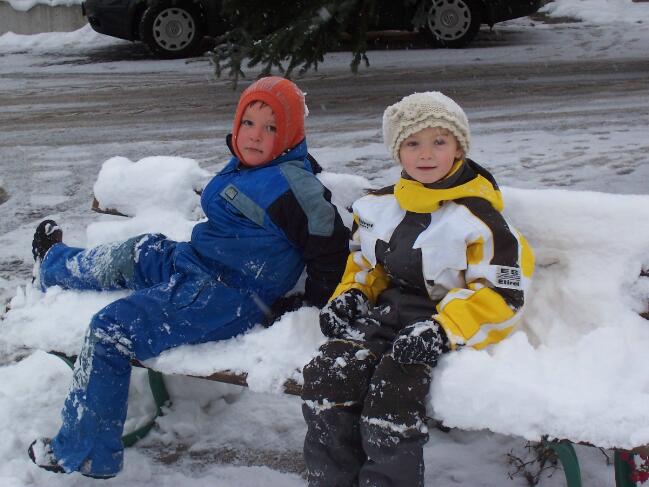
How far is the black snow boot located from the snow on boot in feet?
3.32

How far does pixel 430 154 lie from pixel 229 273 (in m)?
0.88

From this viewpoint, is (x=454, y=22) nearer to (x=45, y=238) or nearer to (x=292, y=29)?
(x=292, y=29)

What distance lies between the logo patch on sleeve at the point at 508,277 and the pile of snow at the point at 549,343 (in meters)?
0.18

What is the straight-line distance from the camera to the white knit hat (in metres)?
2.64

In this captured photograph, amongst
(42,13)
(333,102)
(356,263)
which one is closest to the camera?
(356,263)

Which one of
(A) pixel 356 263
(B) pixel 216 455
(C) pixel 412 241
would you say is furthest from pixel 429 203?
(B) pixel 216 455

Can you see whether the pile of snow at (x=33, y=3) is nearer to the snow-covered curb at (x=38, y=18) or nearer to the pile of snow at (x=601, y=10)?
the snow-covered curb at (x=38, y=18)

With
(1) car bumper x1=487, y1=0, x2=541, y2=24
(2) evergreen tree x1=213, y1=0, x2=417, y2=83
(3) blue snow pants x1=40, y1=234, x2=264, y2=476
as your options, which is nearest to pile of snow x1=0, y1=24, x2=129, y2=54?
(1) car bumper x1=487, y1=0, x2=541, y2=24

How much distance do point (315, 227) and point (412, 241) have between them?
408 millimetres

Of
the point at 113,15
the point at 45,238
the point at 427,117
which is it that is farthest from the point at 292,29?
the point at 113,15

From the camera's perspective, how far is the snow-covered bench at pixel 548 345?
90.7 inches

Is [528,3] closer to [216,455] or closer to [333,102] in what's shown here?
[333,102]

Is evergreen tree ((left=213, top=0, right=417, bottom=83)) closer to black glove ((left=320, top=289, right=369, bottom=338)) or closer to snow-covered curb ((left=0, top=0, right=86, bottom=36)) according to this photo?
black glove ((left=320, top=289, right=369, bottom=338))

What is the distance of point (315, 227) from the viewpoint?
296cm
